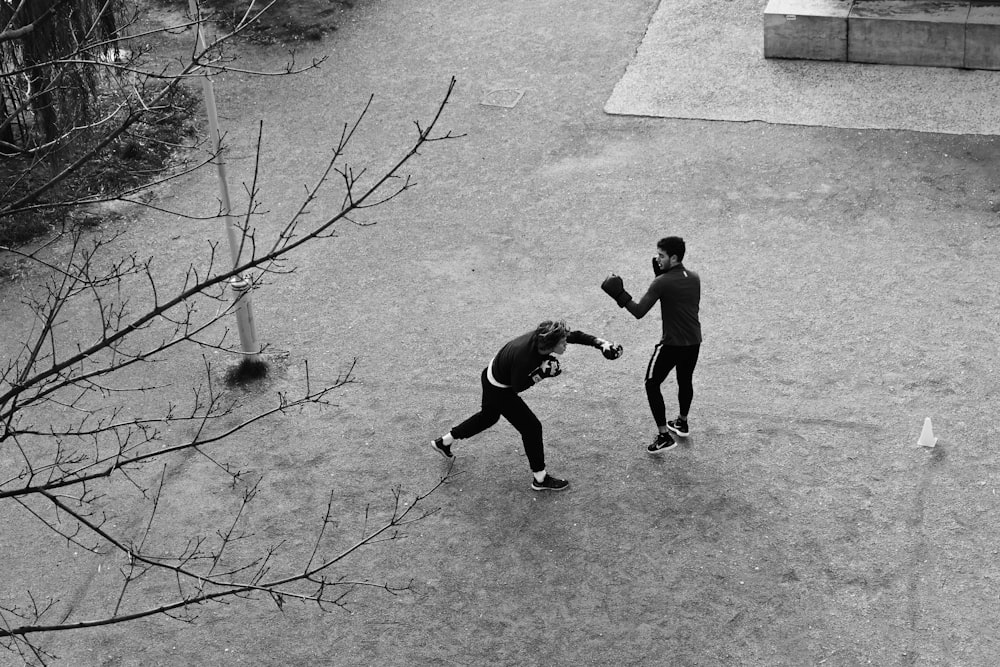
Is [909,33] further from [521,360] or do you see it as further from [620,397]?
[521,360]

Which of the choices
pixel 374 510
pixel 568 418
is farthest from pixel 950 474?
pixel 374 510

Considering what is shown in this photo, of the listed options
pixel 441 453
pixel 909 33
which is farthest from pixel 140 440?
pixel 909 33

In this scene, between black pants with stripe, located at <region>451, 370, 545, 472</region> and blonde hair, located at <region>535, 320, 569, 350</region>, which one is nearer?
blonde hair, located at <region>535, 320, 569, 350</region>

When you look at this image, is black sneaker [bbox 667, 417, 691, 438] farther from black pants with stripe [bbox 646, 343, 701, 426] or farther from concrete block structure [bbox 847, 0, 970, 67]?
concrete block structure [bbox 847, 0, 970, 67]

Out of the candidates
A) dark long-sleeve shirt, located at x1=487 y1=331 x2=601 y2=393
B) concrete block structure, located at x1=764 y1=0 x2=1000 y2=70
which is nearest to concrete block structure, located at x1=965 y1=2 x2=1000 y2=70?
concrete block structure, located at x1=764 y1=0 x2=1000 y2=70

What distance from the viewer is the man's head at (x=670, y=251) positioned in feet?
28.5

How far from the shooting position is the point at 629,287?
11.6 meters

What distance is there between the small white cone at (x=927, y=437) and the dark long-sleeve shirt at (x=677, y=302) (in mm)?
2015

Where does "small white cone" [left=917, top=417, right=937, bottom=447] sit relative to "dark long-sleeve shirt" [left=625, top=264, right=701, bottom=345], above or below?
below

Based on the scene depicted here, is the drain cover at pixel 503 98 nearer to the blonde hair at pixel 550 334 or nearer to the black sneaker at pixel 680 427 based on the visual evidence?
the black sneaker at pixel 680 427

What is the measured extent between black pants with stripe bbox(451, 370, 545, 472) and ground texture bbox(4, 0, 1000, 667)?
0.40 meters

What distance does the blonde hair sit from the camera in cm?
830

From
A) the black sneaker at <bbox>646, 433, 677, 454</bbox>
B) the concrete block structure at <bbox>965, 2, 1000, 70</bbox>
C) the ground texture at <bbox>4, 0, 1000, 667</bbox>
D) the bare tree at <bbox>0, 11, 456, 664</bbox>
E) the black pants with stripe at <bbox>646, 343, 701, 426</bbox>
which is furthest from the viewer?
the concrete block structure at <bbox>965, 2, 1000, 70</bbox>

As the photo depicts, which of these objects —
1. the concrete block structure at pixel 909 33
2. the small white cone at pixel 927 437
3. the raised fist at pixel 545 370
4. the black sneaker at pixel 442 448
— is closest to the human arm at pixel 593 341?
the raised fist at pixel 545 370
